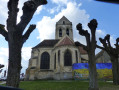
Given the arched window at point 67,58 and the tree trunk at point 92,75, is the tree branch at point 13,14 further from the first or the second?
the arched window at point 67,58

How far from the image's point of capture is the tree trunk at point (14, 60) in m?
6.38

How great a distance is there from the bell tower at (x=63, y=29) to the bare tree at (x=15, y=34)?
109ft

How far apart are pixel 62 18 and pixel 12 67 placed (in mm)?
38566

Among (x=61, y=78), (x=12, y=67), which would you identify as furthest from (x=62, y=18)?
(x=12, y=67)

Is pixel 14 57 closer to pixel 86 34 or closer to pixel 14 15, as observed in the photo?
pixel 14 15

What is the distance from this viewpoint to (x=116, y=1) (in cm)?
305

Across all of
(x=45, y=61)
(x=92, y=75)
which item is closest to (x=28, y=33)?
(x=92, y=75)

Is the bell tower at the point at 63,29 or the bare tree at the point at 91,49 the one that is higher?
the bell tower at the point at 63,29

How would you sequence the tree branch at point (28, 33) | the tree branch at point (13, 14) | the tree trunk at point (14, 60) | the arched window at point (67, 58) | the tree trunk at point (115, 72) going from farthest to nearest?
the arched window at point (67, 58), the tree trunk at point (115, 72), the tree branch at point (28, 33), the tree branch at point (13, 14), the tree trunk at point (14, 60)

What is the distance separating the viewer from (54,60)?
30984mm

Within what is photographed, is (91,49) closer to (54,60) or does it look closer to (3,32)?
(3,32)

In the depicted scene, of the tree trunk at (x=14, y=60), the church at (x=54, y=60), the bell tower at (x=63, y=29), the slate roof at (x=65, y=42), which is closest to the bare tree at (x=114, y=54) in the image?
the tree trunk at (x=14, y=60)

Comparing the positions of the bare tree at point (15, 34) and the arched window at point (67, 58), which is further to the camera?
the arched window at point (67, 58)

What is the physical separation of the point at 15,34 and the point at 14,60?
149 centimetres
